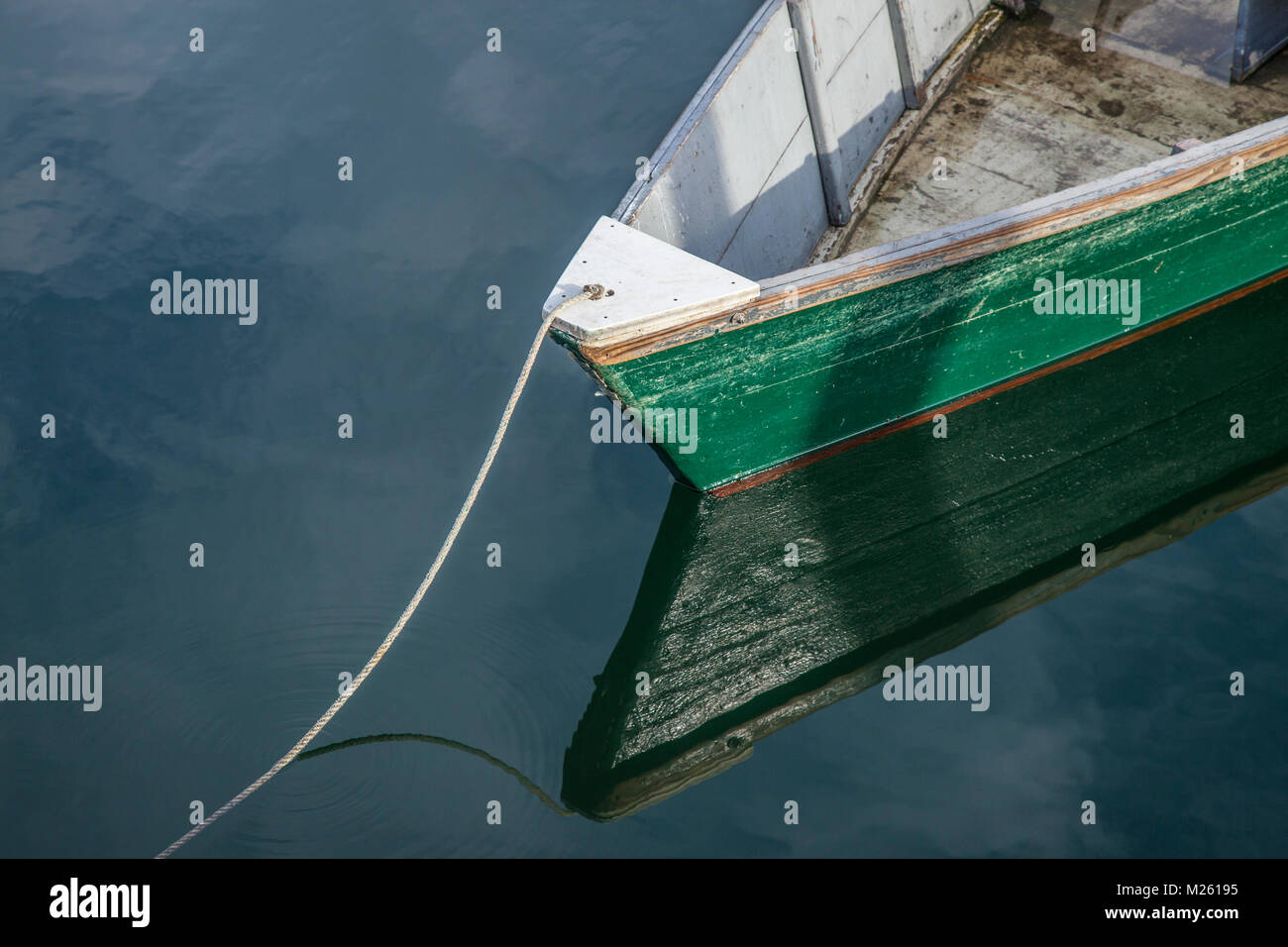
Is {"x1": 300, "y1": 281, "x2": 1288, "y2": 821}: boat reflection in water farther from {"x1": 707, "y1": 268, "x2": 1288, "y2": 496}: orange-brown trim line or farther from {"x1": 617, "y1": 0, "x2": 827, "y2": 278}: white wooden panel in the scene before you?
{"x1": 617, "y1": 0, "x2": 827, "y2": 278}: white wooden panel

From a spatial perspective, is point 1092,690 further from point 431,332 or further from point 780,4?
point 431,332

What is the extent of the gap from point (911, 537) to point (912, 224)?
6.39 feet

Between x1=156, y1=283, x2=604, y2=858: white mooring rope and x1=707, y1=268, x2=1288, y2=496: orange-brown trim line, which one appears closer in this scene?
x1=156, y1=283, x2=604, y2=858: white mooring rope

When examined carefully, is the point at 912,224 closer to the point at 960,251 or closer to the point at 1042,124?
the point at 1042,124

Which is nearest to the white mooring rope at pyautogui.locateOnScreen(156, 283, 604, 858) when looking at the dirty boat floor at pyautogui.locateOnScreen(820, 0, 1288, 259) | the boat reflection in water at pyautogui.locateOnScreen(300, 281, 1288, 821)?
the boat reflection in water at pyautogui.locateOnScreen(300, 281, 1288, 821)

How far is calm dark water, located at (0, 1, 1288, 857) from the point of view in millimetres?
5945

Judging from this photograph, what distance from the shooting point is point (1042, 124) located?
8.05 m

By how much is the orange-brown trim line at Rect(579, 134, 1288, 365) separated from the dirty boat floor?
3.82 feet

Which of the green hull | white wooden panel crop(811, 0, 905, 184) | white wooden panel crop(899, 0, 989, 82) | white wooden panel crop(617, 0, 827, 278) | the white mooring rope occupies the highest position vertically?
white wooden panel crop(899, 0, 989, 82)

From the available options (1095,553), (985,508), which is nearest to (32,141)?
(985,508)

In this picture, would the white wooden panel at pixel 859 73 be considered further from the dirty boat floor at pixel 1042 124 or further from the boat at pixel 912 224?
the dirty boat floor at pixel 1042 124

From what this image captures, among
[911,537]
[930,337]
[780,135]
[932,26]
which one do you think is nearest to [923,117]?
[932,26]

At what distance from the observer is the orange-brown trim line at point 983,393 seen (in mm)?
7113

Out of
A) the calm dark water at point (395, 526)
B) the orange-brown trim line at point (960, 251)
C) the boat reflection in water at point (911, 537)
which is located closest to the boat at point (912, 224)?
the orange-brown trim line at point (960, 251)
